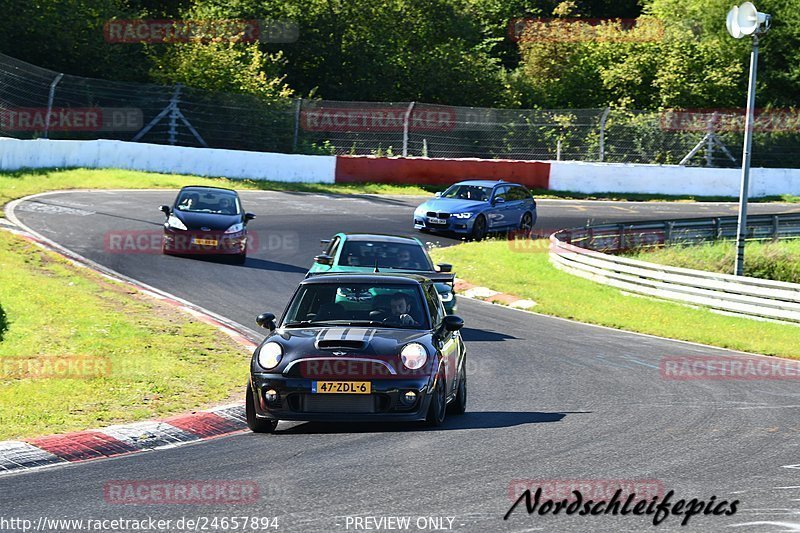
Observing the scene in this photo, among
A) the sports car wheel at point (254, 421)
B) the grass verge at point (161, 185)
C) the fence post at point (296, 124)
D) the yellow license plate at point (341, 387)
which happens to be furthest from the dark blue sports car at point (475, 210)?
the yellow license plate at point (341, 387)

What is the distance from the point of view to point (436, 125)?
40938mm

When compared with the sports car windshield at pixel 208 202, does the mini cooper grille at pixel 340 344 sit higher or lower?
lower

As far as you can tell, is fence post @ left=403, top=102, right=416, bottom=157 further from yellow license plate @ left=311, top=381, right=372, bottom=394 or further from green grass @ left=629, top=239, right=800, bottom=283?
yellow license plate @ left=311, top=381, right=372, bottom=394

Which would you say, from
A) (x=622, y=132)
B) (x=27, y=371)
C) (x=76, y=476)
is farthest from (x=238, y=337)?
(x=622, y=132)

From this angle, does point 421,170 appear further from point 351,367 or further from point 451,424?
point 351,367

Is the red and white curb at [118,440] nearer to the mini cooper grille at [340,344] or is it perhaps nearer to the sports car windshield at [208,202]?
the mini cooper grille at [340,344]

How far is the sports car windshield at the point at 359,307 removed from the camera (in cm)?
1117

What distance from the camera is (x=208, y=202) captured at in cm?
2459

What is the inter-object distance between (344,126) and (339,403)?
3067cm

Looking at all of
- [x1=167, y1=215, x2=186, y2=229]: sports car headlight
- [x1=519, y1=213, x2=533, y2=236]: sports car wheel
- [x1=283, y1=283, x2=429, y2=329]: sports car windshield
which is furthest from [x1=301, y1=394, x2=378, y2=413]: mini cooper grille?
[x1=519, y1=213, x2=533, y2=236]: sports car wheel

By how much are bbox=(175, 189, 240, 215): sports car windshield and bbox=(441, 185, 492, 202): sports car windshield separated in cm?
786

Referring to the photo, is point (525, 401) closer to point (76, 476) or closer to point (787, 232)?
point (76, 476)

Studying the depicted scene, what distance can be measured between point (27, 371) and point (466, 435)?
17.3ft

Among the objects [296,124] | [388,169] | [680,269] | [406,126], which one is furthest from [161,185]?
[680,269]
